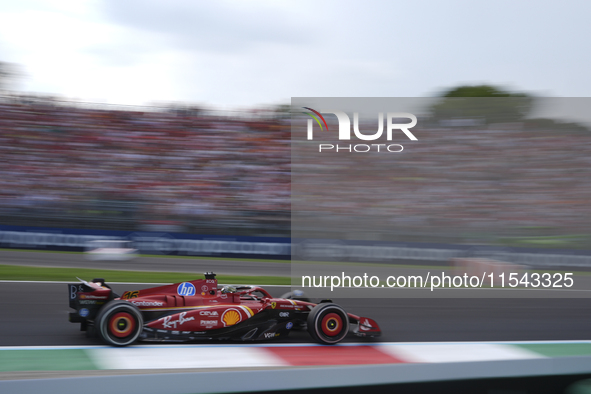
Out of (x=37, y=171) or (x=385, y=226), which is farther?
(x=37, y=171)

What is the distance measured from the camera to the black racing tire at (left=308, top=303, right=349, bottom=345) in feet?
15.9

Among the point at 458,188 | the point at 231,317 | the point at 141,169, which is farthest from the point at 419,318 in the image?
the point at 141,169

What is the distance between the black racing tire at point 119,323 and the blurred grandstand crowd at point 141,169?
23.2 feet

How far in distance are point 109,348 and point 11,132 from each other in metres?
11.1

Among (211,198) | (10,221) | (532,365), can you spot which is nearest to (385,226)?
(211,198)

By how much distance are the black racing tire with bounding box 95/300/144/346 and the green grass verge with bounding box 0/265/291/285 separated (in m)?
4.43

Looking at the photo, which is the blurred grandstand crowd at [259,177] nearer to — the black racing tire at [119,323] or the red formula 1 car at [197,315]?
the red formula 1 car at [197,315]

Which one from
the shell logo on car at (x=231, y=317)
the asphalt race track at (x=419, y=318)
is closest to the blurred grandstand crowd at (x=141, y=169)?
the asphalt race track at (x=419, y=318)

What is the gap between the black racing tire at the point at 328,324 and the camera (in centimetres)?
484

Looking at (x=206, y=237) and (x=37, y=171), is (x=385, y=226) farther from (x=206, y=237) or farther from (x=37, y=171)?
(x=37, y=171)

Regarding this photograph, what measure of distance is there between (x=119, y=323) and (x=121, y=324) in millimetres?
18

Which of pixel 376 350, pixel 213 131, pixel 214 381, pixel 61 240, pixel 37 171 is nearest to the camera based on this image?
pixel 214 381

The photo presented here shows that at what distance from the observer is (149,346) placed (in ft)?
15.2

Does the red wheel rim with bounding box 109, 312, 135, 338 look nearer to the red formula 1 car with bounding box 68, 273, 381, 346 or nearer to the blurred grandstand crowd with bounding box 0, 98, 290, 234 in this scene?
the red formula 1 car with bounding box 68, 273, 381, 346
